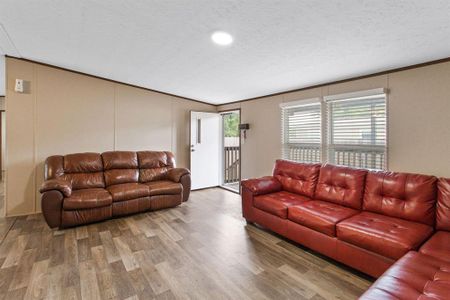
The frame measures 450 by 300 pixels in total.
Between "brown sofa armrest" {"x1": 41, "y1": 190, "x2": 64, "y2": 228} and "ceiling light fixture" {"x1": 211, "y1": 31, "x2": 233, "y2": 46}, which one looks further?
"brown sofa armrest" {"x1": 41, "y1": 190, "x2": 64, "y2": 228}

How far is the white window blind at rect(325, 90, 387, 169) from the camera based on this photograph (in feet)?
9.88

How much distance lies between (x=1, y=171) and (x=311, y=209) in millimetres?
8255

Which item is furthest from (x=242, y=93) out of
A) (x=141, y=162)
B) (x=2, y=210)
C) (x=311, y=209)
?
(x=2, y=210)

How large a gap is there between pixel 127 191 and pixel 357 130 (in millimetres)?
3632

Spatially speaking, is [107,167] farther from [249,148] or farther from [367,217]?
[367,217]

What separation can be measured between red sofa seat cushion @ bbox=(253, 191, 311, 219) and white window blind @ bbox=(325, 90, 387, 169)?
0.97 metres

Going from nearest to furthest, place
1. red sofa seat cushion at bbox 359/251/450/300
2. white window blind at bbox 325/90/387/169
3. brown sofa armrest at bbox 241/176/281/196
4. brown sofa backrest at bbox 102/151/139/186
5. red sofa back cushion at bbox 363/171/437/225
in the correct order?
red sofa seat cushion at bbox 359/251/450/300 < red sofa back cushion at bbox 363/171/437/225 < white window blind at bbox 325/90/387/169 < brown sofa armrest at bbox 241/176/281/196 < brown sofa backrest at bbox 102/151/139/186

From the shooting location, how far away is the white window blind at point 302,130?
3754mm

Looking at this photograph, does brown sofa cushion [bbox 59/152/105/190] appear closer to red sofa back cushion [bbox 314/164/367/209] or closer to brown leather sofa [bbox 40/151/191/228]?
brown leather sofa [bbox 40/151/191/228]

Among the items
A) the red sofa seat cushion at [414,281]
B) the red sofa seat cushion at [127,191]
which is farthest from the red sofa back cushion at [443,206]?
the red sofa seat cushion at [127,191]

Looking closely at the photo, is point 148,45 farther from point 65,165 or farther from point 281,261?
point 281,261

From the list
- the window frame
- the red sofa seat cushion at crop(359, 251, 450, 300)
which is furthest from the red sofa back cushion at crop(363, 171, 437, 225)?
the window frame

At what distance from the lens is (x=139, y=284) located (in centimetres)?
201

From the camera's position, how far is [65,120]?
13.5 feet
